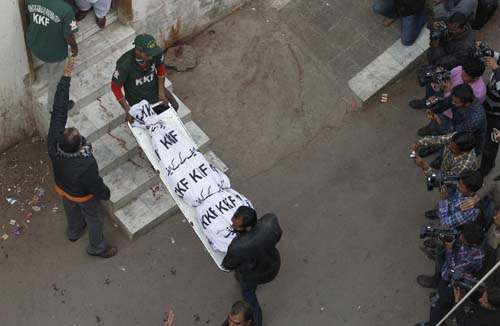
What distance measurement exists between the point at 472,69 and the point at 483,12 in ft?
7.77

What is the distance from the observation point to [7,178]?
9.53m

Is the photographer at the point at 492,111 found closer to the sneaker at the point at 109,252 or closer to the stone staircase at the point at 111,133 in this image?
the stone staircase at the point at 111,133

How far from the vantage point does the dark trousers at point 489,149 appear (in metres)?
9.33

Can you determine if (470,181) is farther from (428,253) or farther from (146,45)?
(146,45)

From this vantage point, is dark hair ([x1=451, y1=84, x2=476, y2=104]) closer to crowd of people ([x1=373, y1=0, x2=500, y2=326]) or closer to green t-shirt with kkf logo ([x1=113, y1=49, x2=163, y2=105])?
crowd of people ([x1=373, y1=0, x2=500, y2=326])

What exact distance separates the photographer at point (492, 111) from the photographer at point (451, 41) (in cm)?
35

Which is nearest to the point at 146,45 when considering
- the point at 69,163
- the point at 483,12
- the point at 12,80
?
the point at 69,163

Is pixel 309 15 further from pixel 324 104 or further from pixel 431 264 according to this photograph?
pixel 431 264

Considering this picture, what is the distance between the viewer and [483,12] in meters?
→ 10.9

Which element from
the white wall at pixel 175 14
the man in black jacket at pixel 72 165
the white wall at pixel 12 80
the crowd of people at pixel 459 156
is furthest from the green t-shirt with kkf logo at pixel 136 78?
the crowd of people at pixel 459 156

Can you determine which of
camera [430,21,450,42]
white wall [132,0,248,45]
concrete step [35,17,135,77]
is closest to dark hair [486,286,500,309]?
camera [430,21,450,42]

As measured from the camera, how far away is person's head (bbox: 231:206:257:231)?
750 cm

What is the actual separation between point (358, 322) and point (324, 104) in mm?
3021

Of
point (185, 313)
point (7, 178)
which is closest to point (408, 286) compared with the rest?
point (185, 313)
